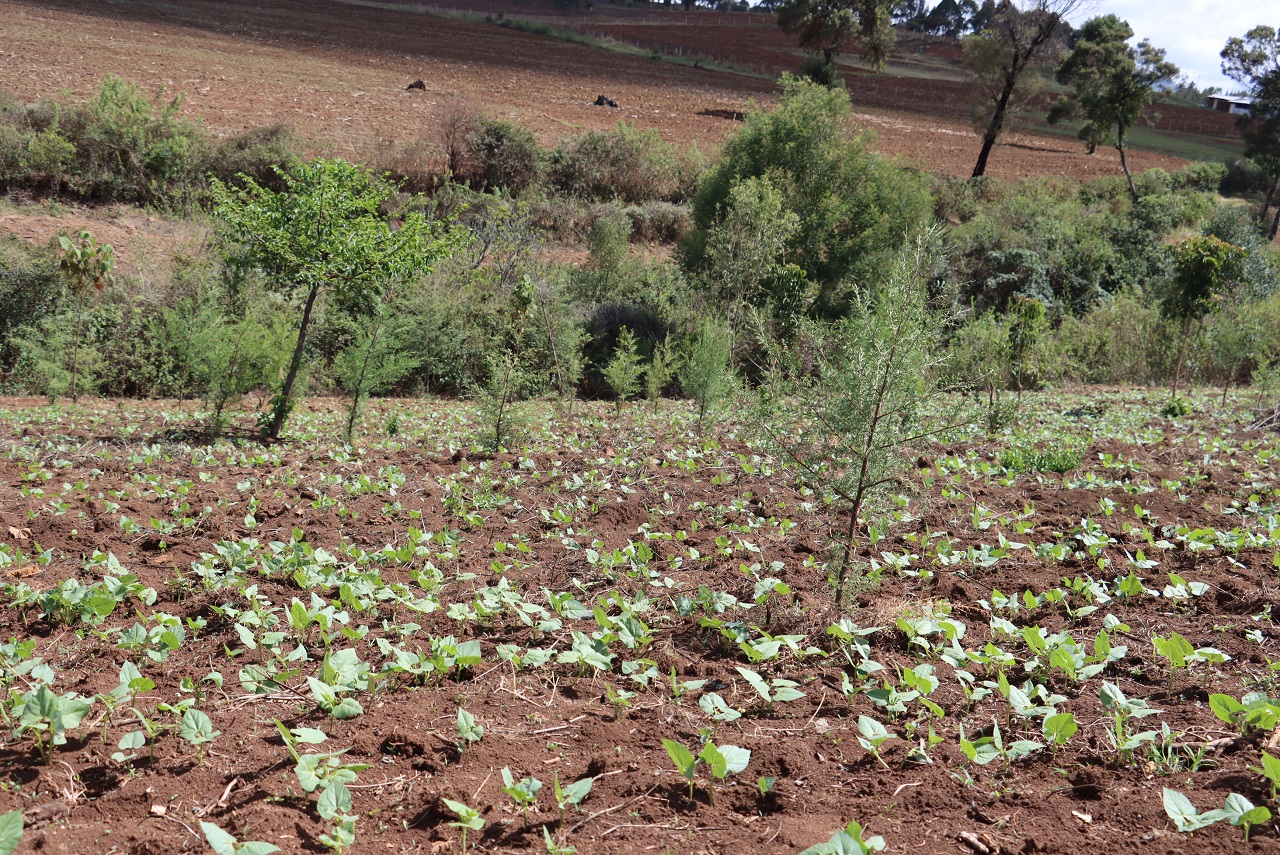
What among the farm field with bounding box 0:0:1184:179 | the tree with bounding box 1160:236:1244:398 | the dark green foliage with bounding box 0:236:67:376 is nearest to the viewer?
the tree with bounding box 1160:236:1244:398

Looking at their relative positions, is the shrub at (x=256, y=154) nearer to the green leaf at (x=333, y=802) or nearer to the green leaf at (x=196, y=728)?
the green leaf at (x=196, y=728)

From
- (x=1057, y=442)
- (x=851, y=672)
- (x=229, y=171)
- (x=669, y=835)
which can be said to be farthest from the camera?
(x=229, y=171)

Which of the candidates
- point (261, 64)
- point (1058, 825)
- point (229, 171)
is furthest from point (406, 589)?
point (261, 64)

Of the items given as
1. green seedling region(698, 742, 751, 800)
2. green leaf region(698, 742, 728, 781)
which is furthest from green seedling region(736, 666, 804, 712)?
green leaf region(698, 742, 728, 781)

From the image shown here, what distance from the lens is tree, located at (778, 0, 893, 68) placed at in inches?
1667

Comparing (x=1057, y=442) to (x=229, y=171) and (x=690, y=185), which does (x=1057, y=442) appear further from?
(x=690, y=185)

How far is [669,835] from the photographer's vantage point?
6.85 ft

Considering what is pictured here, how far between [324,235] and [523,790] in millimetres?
8037

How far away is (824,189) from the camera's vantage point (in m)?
20.8

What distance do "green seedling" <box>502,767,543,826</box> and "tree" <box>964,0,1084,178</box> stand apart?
36.6m

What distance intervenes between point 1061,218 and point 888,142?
40.4 feet

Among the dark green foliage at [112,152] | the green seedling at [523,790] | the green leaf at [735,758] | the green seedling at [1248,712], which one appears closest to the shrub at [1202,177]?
the dark green foliage at [112,152]

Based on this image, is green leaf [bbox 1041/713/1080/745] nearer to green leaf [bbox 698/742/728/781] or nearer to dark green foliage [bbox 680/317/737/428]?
green leaf [bbox 698/742/728/781]

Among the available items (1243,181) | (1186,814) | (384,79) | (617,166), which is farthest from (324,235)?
(1243,181)
